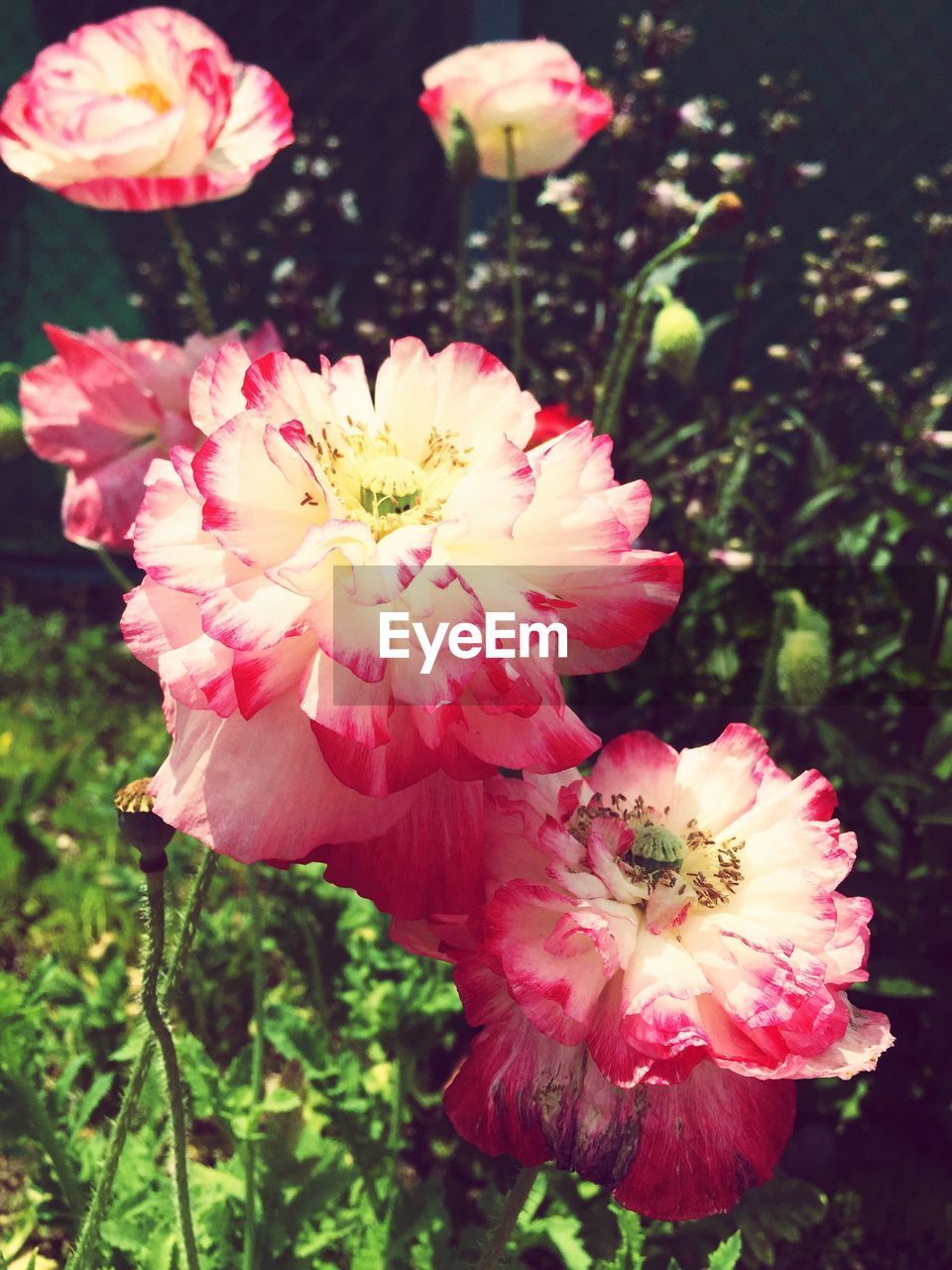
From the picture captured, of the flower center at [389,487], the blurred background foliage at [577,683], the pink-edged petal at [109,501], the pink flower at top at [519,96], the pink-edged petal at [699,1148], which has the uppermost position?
the pink flower at top at [519,96]

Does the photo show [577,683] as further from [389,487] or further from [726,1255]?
[389,487]

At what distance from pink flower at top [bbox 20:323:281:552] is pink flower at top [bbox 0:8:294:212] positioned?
0.42 feet

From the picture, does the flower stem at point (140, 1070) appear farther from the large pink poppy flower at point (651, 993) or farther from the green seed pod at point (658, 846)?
the green seed pod at point (658, 846)

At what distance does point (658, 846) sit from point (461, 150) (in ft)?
2.63

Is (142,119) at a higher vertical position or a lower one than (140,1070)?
higher

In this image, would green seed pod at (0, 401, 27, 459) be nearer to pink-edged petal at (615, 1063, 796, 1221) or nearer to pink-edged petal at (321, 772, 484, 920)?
pink-edged petal at (321, 772, 484, 920)

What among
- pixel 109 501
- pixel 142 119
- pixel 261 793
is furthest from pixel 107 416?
pixel 261 793

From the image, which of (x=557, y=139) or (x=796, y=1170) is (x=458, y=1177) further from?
(x=557, y=139)

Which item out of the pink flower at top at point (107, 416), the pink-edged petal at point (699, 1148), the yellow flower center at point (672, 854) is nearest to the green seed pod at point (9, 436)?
the pink flower at top at point (107, 416)

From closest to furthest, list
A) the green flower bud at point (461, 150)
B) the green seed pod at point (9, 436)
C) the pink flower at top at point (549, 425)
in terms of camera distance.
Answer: the pink flower at top at point (549, 425) → the green flower bud at point (461, 150) → the green seed pod at point (9, 436)

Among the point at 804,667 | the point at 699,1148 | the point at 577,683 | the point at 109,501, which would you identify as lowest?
the point at 577,683

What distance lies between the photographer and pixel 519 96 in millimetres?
1106

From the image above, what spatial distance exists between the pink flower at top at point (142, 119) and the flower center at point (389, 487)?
39 cm

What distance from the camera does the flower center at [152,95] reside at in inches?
36.3
